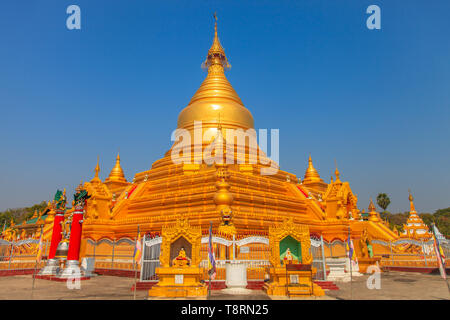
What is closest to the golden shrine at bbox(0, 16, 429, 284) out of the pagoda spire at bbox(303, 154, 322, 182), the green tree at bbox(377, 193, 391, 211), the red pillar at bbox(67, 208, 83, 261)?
the red pillar at bbox(67, 208, 83, 261)

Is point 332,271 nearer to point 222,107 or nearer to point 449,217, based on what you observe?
point 222,107

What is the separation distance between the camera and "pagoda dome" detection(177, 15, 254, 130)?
97.6 ft

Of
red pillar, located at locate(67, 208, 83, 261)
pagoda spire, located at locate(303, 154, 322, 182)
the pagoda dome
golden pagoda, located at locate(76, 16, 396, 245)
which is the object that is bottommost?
red pillar, located at locate(67, 208, 83, 261)

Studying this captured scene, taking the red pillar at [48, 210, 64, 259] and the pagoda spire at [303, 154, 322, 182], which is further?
the pagoda spire at [303, 154, 322, 182]

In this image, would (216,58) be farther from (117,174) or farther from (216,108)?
(117,174)

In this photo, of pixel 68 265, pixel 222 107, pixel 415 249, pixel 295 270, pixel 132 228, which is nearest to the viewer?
pixel 295 270

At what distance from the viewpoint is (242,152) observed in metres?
26.6

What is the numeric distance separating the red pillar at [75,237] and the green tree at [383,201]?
74283 mm

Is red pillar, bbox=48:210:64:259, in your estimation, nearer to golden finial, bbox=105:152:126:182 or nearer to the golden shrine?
the golden shrine

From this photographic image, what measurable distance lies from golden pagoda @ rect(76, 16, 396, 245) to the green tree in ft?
179

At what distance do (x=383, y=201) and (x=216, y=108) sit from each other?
60.8 meters

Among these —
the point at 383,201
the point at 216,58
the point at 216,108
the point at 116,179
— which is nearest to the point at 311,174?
the point at 216,108
